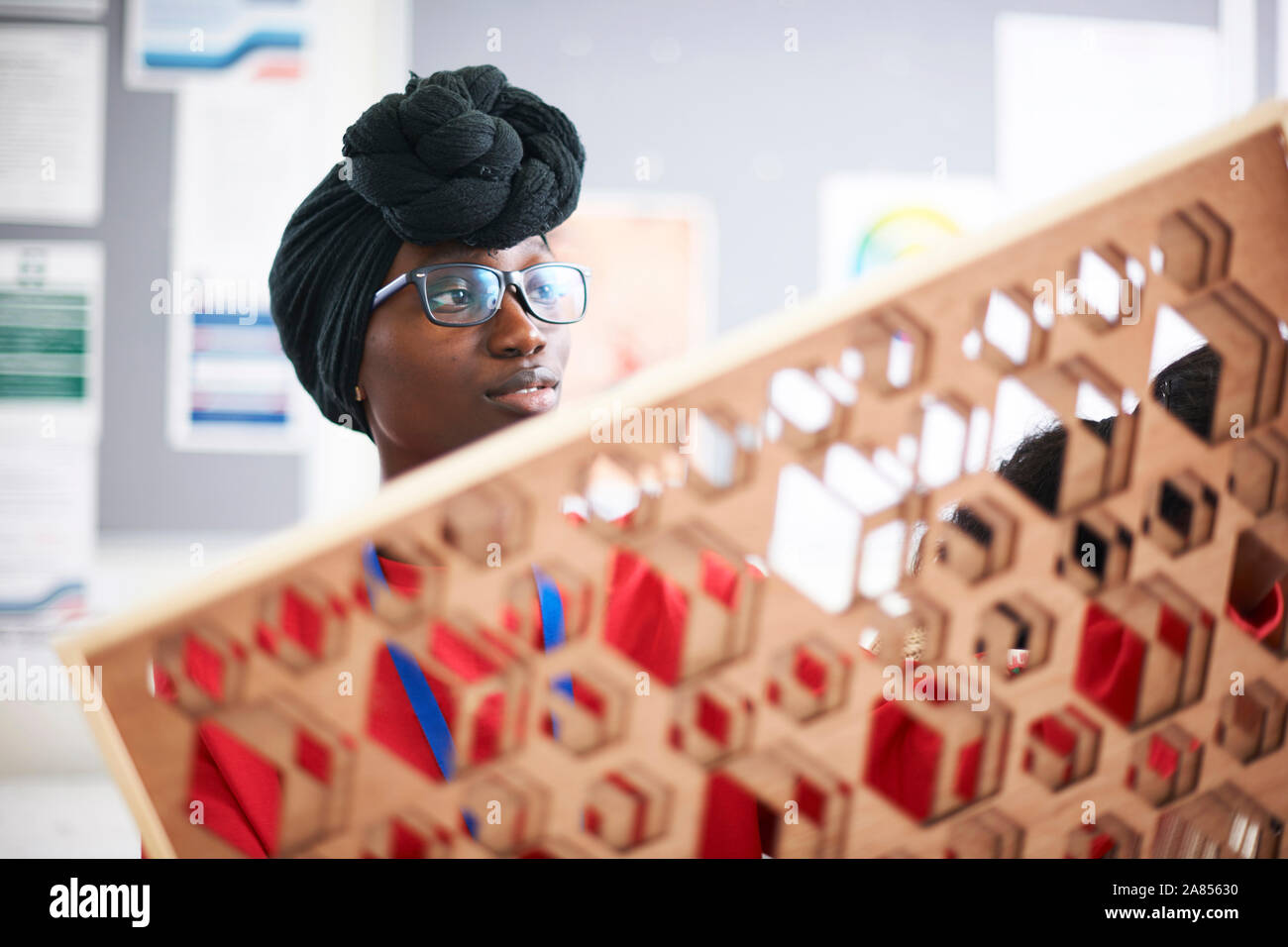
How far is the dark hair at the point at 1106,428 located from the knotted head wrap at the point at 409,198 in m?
0.52

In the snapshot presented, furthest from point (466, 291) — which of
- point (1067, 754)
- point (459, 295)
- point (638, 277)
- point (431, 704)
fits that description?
point (638, 277)

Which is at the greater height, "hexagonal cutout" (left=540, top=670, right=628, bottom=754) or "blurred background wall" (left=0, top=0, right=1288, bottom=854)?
"blurred background wall" (left=0, top=0, right=1288, bottom=854)

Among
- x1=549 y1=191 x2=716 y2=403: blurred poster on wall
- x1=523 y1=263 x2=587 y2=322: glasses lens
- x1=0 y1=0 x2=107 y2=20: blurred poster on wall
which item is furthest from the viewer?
x1=549 y1=191 x2=716 y2=403: blurred poster on wall

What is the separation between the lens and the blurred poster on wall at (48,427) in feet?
7.95

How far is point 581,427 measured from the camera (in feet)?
1.25

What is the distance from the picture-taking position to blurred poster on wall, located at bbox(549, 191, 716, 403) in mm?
2543

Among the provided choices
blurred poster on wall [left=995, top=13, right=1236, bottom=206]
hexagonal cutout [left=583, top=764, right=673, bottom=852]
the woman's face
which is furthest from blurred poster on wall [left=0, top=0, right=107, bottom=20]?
hexagonal cutout [left=583, top=764, right=673, bottom=852]

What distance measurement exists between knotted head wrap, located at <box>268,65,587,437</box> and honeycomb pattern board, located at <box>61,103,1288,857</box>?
0.55 meters

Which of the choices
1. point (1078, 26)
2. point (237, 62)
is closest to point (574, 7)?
point (237, 62)

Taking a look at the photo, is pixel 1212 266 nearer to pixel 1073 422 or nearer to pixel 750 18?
pixel 1073 422

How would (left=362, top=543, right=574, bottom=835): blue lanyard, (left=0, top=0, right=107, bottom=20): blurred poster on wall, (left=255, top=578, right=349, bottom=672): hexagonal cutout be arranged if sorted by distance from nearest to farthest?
1. (left=255, top=578, right=349, bottom=672): hexagonal cutout
2. (left=362, top=543, right=574, bottom=835): blue lanyard
3. (left=0, top=0, right=107, bottom=20): blurred poster on wall

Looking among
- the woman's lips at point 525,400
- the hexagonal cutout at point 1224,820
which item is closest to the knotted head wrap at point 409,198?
the woman's lips at point 525,400

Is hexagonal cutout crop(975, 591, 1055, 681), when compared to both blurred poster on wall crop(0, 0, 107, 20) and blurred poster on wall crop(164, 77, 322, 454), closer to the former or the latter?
blurred poster on wall crop(164, 77, 322, 454)
